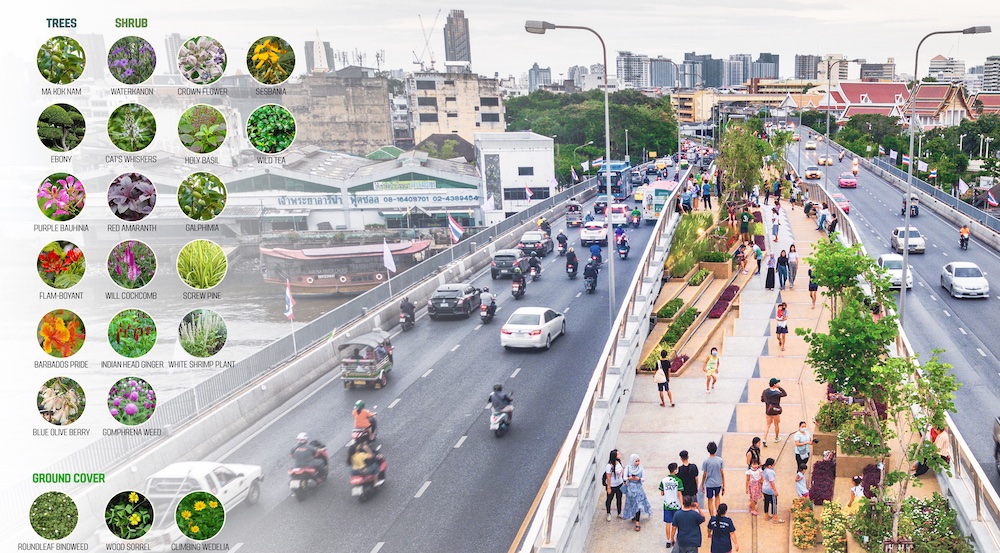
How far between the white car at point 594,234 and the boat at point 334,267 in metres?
33.1

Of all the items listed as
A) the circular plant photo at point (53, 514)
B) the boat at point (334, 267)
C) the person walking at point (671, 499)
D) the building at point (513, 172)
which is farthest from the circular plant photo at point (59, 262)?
the building at point (513, 172)

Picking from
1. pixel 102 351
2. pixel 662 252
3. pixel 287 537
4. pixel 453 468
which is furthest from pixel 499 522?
pixel 102 351

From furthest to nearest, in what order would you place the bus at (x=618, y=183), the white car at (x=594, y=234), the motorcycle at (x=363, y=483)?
the bus at (x=618, y=183), the white car at (x=594, y=234), the motorcycle at (x=363, y=483)

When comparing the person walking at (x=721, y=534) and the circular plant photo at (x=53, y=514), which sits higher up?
the circular plant photo at (x=53, y=514)

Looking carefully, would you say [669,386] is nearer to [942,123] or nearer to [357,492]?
[357,492]

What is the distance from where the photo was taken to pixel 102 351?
72.4 m

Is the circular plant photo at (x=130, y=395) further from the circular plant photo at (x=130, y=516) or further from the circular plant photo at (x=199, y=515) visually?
the circular plant photo at (x=199, y=515)

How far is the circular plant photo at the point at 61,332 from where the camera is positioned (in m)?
10.6

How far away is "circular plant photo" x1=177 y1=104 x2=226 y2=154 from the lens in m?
10.8

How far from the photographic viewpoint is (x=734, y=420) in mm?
18547

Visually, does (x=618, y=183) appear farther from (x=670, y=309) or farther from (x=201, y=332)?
(x=201, y=332)

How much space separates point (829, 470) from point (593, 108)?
128 meters

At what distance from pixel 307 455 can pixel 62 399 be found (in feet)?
23.4

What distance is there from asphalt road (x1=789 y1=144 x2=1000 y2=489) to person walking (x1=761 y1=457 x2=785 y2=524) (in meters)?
8.20
